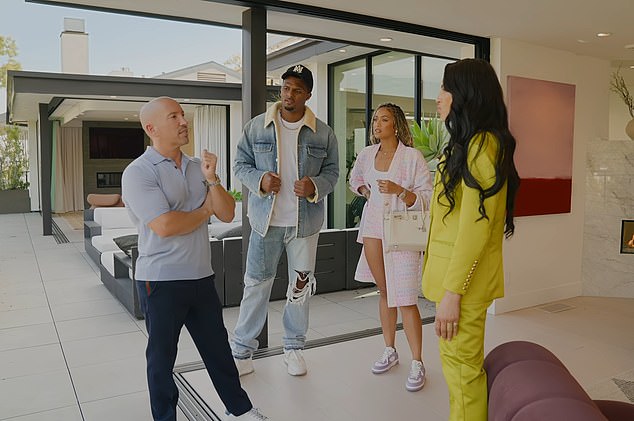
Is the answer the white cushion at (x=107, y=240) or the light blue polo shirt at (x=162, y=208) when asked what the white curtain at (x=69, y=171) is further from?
the light blue polo shirt at (x=162, y=208)

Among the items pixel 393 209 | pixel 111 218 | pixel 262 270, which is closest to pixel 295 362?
pixel 262 270

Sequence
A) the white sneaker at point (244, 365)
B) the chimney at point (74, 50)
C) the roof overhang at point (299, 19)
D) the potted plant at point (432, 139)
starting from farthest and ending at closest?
the chimney at point (74, 50) → the potted plant at point (432, 139) → the roof overhang at point (299, 19) → the white sneaker at point (244, 365)

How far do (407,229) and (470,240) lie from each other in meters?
1.19

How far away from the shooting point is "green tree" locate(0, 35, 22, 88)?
657 inches

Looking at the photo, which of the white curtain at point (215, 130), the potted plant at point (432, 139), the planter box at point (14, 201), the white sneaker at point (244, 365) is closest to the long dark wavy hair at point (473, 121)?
the white sneaker at point (244, 365)

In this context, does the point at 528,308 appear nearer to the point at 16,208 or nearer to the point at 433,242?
the point at 433,242

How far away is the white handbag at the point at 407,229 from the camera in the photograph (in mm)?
3098

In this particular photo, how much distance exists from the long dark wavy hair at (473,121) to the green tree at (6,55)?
17721mm

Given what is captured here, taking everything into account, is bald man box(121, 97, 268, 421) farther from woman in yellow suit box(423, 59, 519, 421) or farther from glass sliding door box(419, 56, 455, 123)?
glass sliding door box(419, 56, 455, 123)

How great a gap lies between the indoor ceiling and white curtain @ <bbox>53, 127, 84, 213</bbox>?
12882mm

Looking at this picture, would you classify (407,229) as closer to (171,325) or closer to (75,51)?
(171,325)

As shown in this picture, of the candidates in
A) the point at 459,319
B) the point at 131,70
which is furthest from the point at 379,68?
the point at 131,70

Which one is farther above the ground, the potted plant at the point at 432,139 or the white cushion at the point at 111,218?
the potted plant at the point at 432,139

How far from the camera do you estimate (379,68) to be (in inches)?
284
